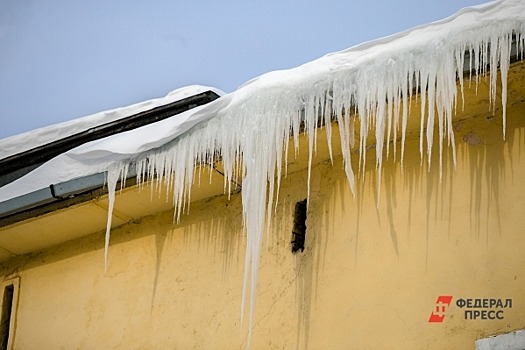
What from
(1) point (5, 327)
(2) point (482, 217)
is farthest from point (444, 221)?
(1) point (5, 327)

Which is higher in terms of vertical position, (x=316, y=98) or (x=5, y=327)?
(x=316, y=98)

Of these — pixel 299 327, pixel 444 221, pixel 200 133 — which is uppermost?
pixel 200 133

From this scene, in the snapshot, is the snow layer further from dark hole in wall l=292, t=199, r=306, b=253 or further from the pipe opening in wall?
the pipe opening in wall

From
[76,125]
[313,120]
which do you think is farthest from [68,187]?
[313,120]

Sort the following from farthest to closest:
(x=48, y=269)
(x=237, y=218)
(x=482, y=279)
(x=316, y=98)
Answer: (x=48, y=269) < (x=237, y=218) < (x=316, y=98) < (x=482, y=279)

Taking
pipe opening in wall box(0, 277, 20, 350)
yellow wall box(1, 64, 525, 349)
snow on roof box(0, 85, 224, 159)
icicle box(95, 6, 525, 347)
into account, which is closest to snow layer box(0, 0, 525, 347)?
icicle box(95, 6, 525, 347)

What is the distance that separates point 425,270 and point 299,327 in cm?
68

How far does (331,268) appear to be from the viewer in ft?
19.2

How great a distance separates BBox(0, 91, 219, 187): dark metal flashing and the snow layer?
194mm

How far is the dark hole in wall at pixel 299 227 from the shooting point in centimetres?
604

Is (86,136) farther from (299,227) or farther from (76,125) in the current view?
(299,227)

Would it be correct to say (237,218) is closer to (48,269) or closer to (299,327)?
(299,327)

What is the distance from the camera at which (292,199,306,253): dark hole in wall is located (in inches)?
238

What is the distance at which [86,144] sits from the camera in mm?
6469
